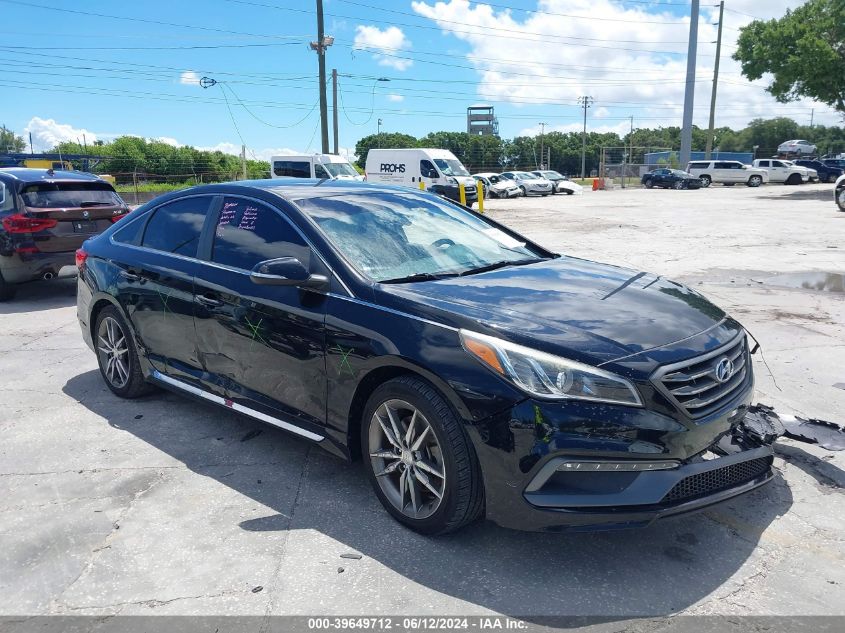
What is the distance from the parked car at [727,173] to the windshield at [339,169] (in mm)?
29436

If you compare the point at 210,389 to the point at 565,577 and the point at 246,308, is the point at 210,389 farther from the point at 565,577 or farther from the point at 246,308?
the point at 565,577

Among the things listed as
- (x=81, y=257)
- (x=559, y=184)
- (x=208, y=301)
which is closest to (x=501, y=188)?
(x=559, y=184)

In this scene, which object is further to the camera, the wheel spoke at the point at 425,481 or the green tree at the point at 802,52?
the green tree at the point at 802,52

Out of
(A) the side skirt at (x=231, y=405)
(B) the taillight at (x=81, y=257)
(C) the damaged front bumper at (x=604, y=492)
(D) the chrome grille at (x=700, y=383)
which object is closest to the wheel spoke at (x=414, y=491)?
(C) the damaged front bumper at (x=604, y=492)

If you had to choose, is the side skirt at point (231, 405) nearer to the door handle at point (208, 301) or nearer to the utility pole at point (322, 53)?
the door handle at point (208, 301)

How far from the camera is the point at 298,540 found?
3.25m

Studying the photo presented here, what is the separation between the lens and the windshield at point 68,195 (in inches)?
357

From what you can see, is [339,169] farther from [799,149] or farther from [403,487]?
[799,149]

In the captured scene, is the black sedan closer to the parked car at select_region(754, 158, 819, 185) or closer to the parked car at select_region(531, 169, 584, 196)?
the parked car at select_region(531, 169, 584, 196)

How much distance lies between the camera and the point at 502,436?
2793 mm

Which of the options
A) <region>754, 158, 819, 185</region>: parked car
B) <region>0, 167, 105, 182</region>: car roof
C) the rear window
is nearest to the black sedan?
<region>0, 167, 105, 182</region>: car roof

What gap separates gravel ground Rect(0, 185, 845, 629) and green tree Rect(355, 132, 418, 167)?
90.4m

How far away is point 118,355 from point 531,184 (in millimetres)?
39544

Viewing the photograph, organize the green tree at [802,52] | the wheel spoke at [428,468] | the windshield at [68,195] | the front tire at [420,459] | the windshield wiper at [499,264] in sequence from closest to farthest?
the front tire at [420,459] → the wheel spoke at [428,468] → the windshield wiper at [499,264] → the windshield at [68,195] → the green tree at [802,52]
